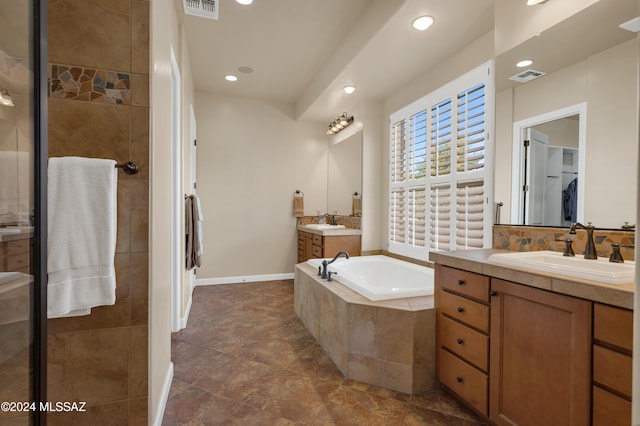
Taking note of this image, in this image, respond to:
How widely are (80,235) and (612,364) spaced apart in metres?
2.02

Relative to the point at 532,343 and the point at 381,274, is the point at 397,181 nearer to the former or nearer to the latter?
the point at 381,274

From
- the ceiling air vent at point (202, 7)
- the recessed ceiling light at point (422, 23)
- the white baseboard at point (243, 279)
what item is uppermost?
the ceiling air vent at point (202, 7)

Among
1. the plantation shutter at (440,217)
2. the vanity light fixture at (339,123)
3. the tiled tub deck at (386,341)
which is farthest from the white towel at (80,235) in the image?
the vanity light fixture at (339,123)

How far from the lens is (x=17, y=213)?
0.80 metres

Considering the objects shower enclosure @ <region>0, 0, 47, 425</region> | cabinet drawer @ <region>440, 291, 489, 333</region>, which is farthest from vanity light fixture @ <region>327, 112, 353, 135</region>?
shower enclosure @ <region>0, 0, 47, 425</region>

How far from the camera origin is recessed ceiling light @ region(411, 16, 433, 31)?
2219 mm

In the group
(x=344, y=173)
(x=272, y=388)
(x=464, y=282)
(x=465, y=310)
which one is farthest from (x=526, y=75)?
(x=344, y=173)

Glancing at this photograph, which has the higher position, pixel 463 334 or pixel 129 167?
pixel 129 167

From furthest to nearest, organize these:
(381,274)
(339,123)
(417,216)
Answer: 1. (339,123)
2. (381,274)
3. (417,216)

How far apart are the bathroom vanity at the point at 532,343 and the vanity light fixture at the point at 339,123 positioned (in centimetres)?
294

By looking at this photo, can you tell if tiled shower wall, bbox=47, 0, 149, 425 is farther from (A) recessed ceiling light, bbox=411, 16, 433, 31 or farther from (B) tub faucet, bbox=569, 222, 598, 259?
(B) tub faucet, bbox=569, 222, 598, 259

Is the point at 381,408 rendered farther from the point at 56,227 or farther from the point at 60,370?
the point at 56,227

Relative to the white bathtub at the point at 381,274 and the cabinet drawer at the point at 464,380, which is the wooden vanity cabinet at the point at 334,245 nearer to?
the white bathtub at the point at 381,274

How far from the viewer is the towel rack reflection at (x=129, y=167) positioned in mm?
1305
